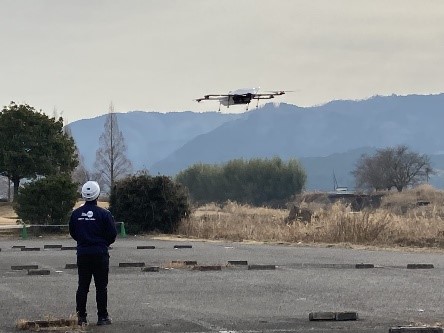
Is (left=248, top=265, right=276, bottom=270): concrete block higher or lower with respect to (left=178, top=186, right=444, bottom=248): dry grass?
lower

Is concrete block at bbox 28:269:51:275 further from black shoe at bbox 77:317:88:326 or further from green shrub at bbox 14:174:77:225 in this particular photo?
green shrub at bbox 14:174:77:225

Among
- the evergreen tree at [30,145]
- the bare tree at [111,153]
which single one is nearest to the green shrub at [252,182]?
the bare tree at [111,153]

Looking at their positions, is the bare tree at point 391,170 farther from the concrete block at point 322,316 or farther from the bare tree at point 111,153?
the concrete block at point 322,316

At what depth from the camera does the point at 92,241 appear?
10578 mm

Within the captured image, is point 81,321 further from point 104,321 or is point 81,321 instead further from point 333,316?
point 333,316

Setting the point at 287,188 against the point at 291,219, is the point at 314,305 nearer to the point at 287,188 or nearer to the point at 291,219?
the point at 291,219

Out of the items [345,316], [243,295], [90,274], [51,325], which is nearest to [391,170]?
[243,295]

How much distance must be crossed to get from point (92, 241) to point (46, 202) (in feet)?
103

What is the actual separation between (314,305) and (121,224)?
85.1ft

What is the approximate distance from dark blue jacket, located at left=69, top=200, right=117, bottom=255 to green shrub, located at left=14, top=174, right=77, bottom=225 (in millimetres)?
30947

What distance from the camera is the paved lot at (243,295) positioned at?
1065cm

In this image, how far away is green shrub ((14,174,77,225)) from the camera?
4112cm

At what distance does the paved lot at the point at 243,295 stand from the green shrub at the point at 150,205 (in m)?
15.9

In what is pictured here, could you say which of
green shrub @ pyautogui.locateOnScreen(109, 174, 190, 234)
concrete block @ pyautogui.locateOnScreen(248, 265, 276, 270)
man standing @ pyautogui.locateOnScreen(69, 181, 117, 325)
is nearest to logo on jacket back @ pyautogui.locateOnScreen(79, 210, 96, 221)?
man standing @ pyautogui.locateOnScreen(69, 181, 117, 325)
